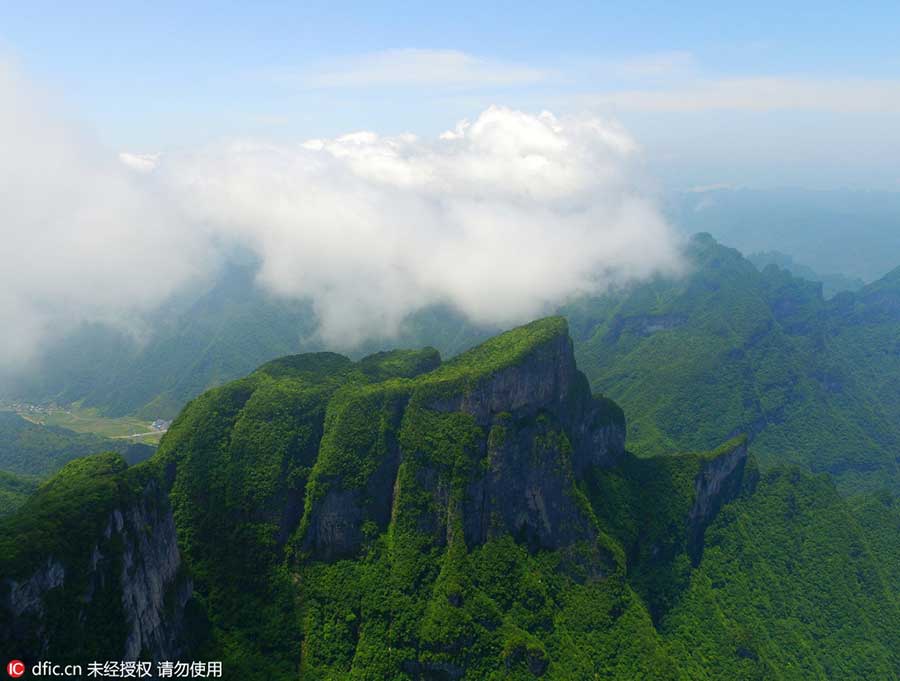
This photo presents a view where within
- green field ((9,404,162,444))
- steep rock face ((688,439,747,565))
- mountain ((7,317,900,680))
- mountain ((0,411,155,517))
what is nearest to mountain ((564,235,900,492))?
steep rock face ((688,439,747,565))

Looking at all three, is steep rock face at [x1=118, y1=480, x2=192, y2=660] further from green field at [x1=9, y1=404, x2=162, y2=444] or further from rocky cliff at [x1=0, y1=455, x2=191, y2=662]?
green field at [x1=9, y1=404, x2=162, y2=444]

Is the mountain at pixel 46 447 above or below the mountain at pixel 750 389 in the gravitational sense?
below

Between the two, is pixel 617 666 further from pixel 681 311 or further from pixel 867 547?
pixel 681 311

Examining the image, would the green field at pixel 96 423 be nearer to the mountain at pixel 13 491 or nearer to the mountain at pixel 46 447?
the mountain at pixel 46 447

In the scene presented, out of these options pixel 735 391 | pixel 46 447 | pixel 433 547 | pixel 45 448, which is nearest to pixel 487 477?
pixel 433 547

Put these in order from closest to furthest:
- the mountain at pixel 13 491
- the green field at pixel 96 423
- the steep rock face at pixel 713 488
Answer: the mountain at pixel 13 491 < the steep rock face at pixel 713 488 < the green field at pixel 96 423

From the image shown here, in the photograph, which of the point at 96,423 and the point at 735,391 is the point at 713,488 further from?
the point at 96,423

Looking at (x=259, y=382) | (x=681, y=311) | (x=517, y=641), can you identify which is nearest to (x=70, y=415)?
(x=259, y=382)

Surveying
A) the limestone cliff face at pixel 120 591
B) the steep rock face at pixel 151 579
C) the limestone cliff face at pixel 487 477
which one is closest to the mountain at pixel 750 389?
the limestone cliff face at pixel 487 477
